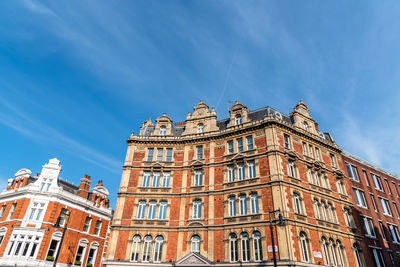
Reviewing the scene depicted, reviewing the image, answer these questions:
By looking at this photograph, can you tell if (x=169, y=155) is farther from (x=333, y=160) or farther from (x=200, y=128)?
(x=333, y=160)

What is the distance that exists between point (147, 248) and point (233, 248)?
8745 millimetres

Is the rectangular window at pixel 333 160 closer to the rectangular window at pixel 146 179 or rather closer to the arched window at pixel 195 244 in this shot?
the arched window at pixel 195 244

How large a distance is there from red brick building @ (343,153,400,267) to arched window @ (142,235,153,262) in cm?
2207

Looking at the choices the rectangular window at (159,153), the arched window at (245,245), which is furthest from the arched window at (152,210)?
the arched window at (245,245)

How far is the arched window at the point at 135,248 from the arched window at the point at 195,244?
5.50m

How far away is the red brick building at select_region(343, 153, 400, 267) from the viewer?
27906 mm

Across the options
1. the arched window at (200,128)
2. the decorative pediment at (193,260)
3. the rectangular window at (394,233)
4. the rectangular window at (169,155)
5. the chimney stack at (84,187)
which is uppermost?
the arched window at (200,128)

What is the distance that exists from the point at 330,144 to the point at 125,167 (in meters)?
25.5

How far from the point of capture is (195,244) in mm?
24922

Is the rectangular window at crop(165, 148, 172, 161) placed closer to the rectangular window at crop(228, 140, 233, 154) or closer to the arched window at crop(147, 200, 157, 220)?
the arched window at crop(147, 200, 157, 220)

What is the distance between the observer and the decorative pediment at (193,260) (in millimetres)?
23312

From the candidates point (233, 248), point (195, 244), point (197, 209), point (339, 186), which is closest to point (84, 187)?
point (197, 209)

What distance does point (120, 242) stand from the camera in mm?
25625

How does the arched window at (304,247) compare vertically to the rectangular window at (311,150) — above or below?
below
